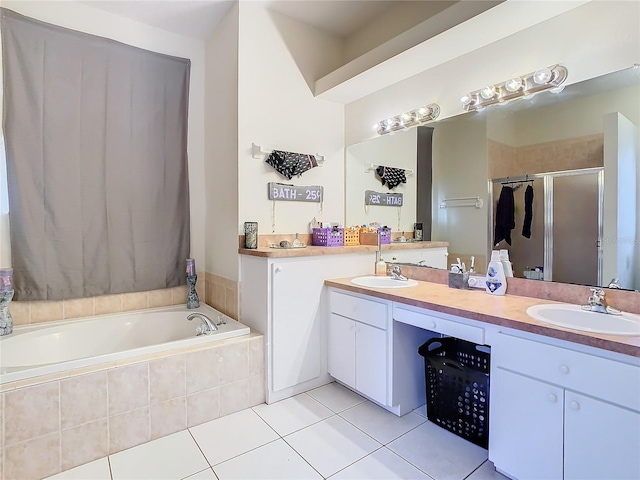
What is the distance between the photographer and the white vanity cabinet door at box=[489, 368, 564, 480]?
131 cm

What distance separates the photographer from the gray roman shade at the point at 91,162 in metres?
2.17

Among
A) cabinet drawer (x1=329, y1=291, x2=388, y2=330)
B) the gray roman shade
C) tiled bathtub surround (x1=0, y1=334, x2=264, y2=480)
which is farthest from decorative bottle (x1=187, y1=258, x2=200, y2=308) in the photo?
cabinet drawer (x1=329, y1=291, x2=388, y2=330)

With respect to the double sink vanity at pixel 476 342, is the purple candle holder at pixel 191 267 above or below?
above

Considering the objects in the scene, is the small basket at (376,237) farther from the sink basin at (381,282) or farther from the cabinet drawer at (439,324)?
the cabinet drawer at (439,324)

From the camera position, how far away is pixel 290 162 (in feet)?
8.52

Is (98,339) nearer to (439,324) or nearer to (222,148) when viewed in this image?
(222,148)

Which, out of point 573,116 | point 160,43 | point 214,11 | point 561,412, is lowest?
point 561,412

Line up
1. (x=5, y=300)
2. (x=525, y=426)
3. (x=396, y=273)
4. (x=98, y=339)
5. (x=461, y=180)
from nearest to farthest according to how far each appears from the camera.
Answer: (x=525, y=426), (x=5, y=300), (x=461, y=180), (x=98, y=339), (x=396, y=273)

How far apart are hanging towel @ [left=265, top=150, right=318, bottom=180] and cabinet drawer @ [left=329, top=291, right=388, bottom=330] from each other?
3.28ft

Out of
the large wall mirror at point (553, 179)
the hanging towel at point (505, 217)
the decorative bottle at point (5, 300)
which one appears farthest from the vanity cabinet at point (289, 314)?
the decorative bottle at point (5, 300)

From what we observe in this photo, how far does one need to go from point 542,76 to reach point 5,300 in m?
3.41

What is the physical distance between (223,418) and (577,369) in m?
1.86

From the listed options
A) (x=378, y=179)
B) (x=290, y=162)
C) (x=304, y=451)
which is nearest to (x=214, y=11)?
(x=290, y=162)

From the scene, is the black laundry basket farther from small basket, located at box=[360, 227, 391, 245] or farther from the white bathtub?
the white bathtub
